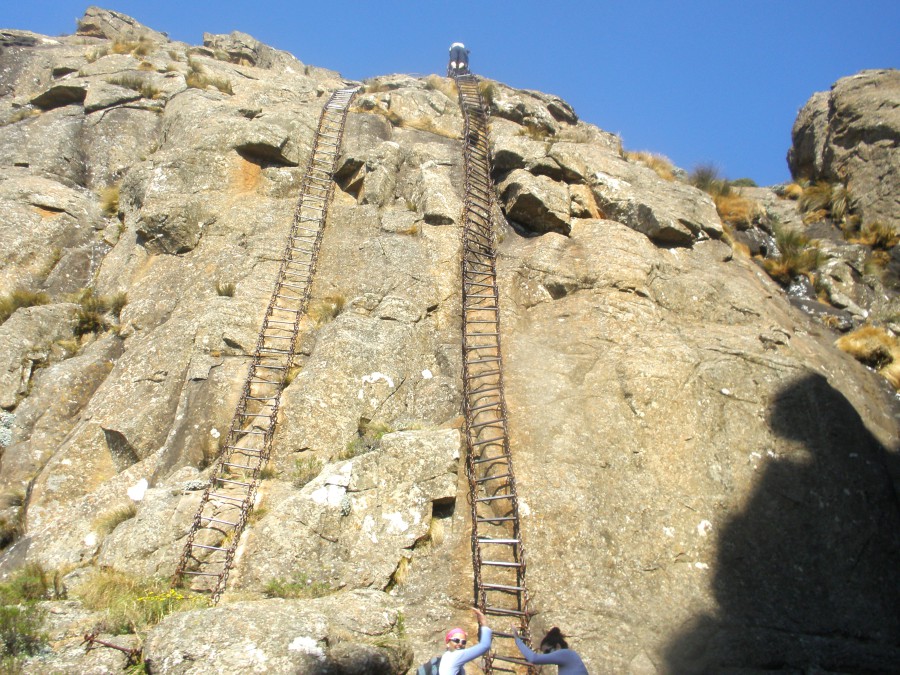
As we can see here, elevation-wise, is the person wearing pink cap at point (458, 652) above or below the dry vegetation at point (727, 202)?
below

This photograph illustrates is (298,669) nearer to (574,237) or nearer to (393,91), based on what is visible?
(574,237)

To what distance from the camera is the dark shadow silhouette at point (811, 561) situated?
20.6ft

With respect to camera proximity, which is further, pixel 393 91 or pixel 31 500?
pixel 393 91

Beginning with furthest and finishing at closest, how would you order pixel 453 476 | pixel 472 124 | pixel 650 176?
pixel 472 124, pixel 650 176, pixel 453 476

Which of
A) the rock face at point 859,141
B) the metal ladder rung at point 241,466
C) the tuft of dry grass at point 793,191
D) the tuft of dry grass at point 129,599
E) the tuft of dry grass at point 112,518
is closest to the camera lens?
the tuft of dry grass at point 129,599

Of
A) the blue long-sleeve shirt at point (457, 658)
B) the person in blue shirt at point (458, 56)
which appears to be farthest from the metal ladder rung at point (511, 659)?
the person in blue shirt at point (458, 56)

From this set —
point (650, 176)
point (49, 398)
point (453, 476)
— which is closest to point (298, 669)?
point (453, 476)

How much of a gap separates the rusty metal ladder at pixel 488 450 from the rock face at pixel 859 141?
9.20 metres

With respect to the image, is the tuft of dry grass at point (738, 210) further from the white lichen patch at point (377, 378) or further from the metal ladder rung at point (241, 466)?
the metal ladder rung at point (241, 466)

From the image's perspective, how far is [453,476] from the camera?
24.5 ft

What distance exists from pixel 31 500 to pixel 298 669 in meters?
5.20

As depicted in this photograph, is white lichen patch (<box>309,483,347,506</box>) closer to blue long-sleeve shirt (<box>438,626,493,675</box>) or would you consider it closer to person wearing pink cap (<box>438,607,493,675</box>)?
person wearing pink cap (<box>438,607,493,675</box>)

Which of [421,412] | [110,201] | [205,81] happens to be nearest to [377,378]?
[421,412]

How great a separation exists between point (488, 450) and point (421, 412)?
3.72ft
